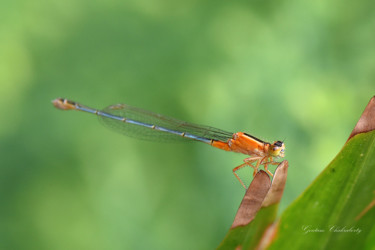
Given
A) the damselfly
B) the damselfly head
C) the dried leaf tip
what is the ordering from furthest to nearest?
the damselfly < the damselfly head < the dried leaf tip

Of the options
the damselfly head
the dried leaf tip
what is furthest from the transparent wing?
the dried leaf tip

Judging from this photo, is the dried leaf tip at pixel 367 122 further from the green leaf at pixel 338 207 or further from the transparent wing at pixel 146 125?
the transparent wing at pixel 146 125

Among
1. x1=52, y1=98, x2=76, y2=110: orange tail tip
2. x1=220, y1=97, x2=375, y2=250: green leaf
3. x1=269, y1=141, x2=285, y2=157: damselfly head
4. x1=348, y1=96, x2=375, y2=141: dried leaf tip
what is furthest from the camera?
x1=52, y1=98, x2=76, y2=110: orange tail tip

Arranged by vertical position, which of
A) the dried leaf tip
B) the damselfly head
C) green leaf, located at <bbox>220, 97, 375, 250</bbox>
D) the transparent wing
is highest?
the transparent wing

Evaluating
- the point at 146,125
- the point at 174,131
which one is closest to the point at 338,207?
the point at 174,131

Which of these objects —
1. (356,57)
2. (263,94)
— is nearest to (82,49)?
(263,94)

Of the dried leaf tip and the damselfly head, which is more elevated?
the damselfly head

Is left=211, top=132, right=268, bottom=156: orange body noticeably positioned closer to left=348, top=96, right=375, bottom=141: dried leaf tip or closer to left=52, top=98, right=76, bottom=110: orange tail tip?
left=52, top=98, right=76, bottom=110: orange tail tip

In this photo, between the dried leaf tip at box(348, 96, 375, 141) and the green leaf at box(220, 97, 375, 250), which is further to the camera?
the dried leaf tip at box(348, 96, 375, 141)
